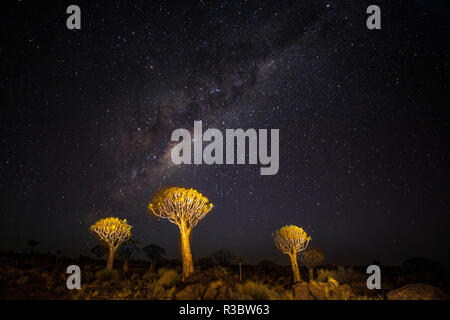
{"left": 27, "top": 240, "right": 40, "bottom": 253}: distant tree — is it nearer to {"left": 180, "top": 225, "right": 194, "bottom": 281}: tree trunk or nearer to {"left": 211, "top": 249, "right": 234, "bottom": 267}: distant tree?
{"left": 211, "top": 249, "right": 234, "bottom": 267}: distant tree

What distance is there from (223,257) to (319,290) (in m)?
32.1

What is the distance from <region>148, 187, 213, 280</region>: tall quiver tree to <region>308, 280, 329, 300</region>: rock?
23.1 ft

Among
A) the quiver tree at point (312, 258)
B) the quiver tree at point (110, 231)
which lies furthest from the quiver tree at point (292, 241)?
the quiver tree at point (110, 231)

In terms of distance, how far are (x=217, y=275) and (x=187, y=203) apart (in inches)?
166

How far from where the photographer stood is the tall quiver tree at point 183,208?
13.4 metres

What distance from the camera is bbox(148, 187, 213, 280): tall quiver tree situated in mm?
13414

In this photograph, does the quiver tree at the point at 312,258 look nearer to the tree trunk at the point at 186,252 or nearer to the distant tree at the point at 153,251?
the tree trunk at the point at 186,252

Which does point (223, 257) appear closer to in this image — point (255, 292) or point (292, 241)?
point (292, 241)

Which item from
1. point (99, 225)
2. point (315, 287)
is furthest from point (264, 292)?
point (99, 225)

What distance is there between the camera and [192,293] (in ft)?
Answer: 28.2

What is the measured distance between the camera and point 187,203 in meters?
13.5

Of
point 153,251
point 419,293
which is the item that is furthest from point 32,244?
point 419,293

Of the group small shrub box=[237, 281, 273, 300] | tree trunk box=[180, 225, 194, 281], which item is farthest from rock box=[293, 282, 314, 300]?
tree trunk box=[180, 225, 194, 281]
